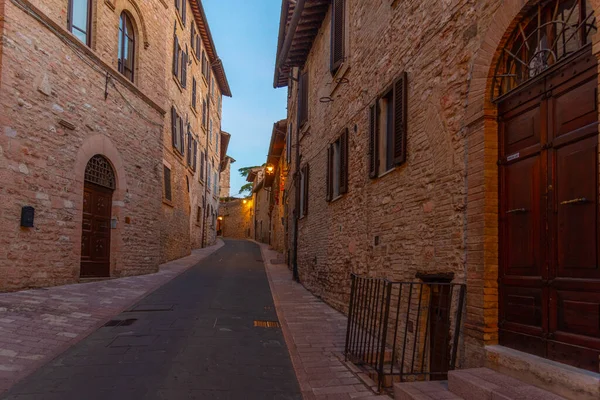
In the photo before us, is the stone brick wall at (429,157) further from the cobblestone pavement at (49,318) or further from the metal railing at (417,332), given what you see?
the cobblestone pavement at (49,318)

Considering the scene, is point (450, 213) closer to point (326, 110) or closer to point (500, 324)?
point (500, 324)

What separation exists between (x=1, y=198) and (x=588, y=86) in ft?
29.5

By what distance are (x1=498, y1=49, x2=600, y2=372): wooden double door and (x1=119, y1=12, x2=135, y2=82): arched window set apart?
11.5 meters

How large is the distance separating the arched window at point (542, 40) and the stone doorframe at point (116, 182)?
937 centimetres

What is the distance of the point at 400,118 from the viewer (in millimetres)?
6520

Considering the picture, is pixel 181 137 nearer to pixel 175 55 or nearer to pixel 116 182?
pixel 175 55

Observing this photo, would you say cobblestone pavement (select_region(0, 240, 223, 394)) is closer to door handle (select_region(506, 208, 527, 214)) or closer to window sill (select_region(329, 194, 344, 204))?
window sill (select_region(329, 194, 344, 204))

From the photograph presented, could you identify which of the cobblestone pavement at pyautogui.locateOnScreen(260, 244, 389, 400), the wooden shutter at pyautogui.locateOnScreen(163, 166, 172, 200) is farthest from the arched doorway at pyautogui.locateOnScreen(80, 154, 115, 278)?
the wooden shutter at pyautogui.locateOnScreen(163, 166, 172, 200)

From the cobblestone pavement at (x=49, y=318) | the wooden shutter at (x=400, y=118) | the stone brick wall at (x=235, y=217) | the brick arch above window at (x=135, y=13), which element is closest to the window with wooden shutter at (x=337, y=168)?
the wooden shutter at (x=400, y=118)

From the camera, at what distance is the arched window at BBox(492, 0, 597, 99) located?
11.6ft

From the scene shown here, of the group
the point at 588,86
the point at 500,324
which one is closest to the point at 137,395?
the point at 500,324

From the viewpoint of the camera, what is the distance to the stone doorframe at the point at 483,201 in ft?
13.8

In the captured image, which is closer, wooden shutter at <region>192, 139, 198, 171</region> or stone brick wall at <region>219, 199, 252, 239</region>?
wooden shutter at <region>192, 139, 198, 171</region>

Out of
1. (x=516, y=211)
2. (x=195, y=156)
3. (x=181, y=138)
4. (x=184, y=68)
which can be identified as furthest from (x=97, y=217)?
(x=195, y=156)
